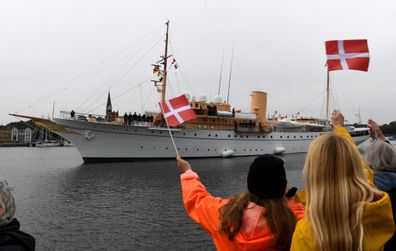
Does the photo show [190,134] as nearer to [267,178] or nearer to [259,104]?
[259,104]

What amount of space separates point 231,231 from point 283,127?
4619 centimetres

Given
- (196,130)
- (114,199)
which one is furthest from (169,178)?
(196,130)

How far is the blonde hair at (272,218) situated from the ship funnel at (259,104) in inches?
1731

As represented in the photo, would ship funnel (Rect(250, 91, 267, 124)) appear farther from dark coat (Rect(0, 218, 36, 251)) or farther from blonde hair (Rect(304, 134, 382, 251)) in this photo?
dark coat (Rect(0, 218, 36, 251))

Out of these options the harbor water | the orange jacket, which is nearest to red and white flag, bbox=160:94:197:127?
the harbor water

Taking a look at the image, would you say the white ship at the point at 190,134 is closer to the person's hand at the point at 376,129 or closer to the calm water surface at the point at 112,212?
the calm water surface at the point at 112,212

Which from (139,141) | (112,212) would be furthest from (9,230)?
(139,141)

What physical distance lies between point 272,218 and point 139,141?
30.5 metres

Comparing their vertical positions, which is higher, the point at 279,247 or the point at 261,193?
the point at 261,193

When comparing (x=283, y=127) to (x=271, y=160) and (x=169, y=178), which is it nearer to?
(x=169, y=178)

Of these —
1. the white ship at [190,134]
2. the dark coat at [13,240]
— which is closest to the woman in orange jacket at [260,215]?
the dark coat at [13,240]

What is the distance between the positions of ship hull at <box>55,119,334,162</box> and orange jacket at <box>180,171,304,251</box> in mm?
29228

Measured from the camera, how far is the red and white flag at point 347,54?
6.95 metres

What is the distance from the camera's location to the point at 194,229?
10344mm
